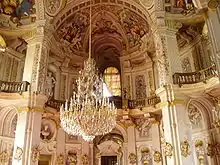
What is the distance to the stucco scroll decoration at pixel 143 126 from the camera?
15.8 meters

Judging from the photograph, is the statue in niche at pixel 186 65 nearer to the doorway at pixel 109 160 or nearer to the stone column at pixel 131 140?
the stone column at pixel 131 140

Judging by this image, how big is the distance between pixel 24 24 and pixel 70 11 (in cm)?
296

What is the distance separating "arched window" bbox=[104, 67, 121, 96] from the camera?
18562 mm

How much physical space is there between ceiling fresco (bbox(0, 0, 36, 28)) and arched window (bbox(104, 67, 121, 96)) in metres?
6.86

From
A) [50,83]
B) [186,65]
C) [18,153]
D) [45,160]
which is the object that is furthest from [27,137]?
[186,65]

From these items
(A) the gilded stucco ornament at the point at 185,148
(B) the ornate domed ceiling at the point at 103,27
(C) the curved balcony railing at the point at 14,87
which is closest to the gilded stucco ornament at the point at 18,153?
(C) the curved balcony railing at the point at 14,87

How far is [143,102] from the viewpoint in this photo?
51.8 feet

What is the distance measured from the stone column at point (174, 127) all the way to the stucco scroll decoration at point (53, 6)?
26.3ft

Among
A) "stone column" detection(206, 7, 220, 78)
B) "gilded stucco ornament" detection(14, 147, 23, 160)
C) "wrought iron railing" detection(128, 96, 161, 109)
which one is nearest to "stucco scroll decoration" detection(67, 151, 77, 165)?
"gilded stucco ornament" detection(14, 147, 23, 160)

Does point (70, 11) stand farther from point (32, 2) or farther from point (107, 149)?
point (107, 149)

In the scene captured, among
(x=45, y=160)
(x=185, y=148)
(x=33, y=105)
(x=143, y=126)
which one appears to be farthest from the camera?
(x=143, y=126)

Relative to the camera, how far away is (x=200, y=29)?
47.0 feet

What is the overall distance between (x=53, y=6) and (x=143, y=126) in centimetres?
927

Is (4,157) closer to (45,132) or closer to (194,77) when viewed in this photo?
(45,132)
